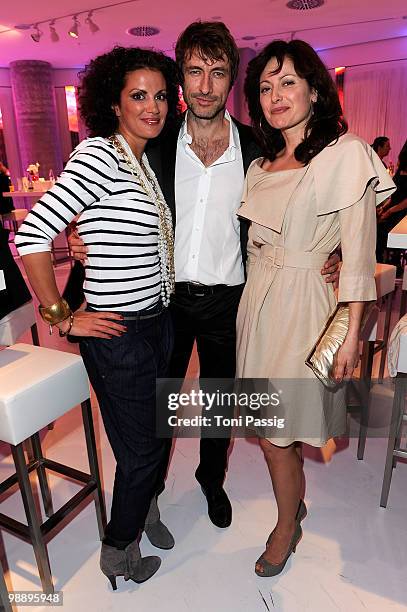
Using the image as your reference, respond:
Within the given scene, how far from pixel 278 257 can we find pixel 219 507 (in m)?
1.05

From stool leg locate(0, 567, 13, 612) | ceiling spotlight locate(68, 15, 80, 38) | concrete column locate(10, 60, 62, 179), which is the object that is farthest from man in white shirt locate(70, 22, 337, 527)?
concrete column locate(10, 60, 62, 179)

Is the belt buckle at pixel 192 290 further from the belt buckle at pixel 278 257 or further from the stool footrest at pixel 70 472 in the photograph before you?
the stool footrest at pixel 70 472

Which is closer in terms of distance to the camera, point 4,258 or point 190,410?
point 4,258

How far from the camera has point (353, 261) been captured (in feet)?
4.27

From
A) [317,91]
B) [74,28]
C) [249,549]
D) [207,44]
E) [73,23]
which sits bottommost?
[249,549]

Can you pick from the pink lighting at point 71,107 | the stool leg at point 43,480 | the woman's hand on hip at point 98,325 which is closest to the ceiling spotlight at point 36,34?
the pink lighting at point 71,107

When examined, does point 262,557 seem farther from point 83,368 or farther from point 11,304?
point 11,304

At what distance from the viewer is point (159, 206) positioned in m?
1.44

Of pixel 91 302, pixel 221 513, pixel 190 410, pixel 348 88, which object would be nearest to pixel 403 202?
pixel 190 410

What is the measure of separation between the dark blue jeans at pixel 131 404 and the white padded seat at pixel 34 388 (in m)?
0.09

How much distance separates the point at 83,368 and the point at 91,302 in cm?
28

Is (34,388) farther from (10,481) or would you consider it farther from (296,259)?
(296,259)

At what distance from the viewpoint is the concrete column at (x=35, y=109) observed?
906 cm

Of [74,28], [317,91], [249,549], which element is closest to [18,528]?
[249,549]
